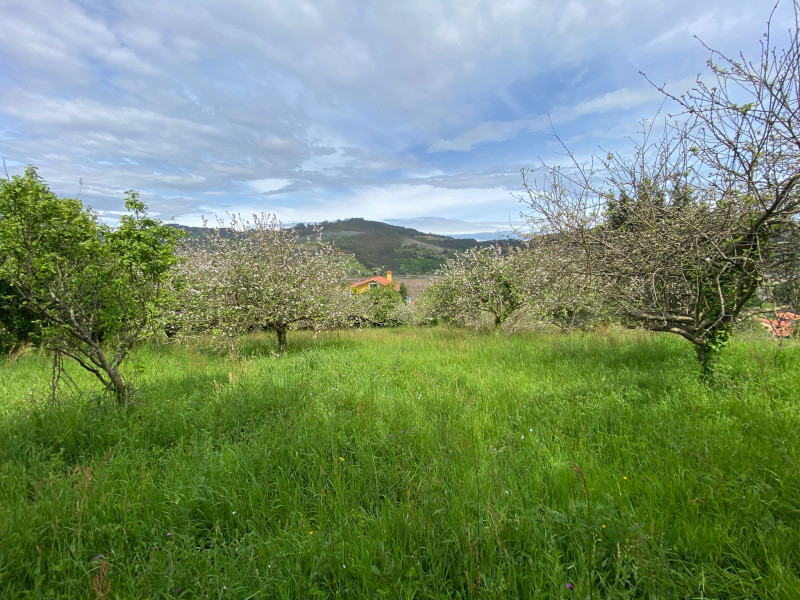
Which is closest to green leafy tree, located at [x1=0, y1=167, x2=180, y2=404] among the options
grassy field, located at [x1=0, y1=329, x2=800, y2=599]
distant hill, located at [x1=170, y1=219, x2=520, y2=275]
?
grassy field, located at [x1=0, y1=329, x2=800, y2=599]

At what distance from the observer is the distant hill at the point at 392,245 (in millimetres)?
95875

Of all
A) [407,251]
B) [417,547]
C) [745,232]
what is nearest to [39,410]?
[417,547]

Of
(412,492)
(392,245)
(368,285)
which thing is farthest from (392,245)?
(412,492)

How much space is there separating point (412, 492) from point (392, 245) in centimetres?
12234

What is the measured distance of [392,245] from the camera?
12288 cm

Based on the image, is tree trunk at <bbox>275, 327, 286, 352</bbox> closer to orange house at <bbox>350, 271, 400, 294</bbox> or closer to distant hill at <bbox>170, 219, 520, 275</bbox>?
orange house at <bbox>350, 271, 400, 294</bbox>

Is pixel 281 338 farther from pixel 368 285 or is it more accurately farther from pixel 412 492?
pixel 368 285

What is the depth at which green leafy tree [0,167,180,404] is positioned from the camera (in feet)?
11.6

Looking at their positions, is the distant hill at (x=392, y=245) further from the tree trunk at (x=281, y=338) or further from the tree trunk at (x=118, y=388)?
the tree trunk at (x=118, y=388)

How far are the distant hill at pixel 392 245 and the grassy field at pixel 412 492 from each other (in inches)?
2439

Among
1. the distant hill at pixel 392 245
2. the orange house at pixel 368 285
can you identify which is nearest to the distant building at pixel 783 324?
the orange house at pixel 368 285

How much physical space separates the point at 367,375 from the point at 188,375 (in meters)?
3.20

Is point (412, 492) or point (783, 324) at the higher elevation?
point (783, 324)

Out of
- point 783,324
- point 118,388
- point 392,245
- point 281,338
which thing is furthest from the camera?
point 392,245
